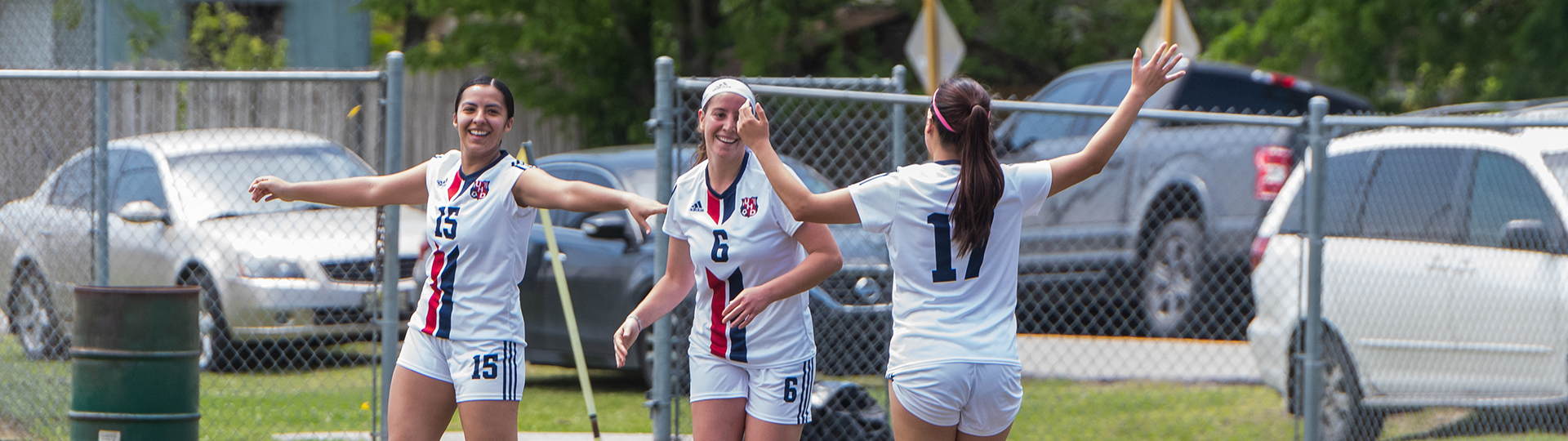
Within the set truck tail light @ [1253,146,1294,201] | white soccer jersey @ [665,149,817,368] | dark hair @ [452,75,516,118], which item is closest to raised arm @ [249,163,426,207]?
dark hair @ [452,75,516,118]

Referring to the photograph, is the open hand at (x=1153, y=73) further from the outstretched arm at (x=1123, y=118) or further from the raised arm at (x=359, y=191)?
the raised arm at (x=359, y=191)

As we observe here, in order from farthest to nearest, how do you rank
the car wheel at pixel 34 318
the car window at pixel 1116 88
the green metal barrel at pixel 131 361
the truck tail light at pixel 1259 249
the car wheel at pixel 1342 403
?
the car window at pixel 1116 88
the truck tail light at pixel 1259 249
the car wheel at pixel 34 318
the car wheel at pixel 1342 403
the green metal barrel at pixel 131 361

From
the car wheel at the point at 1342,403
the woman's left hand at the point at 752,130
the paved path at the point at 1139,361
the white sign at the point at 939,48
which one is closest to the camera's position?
the woman's left hand at the point at 752,130

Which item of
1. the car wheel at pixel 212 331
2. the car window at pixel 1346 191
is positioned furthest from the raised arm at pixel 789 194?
the car wheel at pixel 212 331

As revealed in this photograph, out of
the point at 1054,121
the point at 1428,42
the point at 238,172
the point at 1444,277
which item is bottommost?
the point at 1444,277

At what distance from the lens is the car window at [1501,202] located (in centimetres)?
657

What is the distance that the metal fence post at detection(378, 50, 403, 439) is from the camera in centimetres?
557

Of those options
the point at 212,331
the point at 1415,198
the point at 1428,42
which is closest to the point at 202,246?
the point at 212,331

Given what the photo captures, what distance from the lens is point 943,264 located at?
11.9 feet

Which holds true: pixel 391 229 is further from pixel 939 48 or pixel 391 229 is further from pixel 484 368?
pixel 939 48

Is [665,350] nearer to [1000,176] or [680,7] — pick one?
[1000,176]

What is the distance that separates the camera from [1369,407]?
6.80 metres

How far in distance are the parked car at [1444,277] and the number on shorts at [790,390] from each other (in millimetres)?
3165

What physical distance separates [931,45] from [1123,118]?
7.28m
